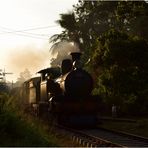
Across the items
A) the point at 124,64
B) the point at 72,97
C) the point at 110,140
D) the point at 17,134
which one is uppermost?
the point at 124,64

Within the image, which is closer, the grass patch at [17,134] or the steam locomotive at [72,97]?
the grass patch at [17,134]

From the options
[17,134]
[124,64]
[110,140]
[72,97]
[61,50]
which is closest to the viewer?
[17,134]

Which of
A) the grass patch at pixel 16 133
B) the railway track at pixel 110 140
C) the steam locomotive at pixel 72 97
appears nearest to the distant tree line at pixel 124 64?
the steam locomotive at pixel 72 97

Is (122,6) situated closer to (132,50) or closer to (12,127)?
(132,50)

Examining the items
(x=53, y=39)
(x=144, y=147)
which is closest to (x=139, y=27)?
(x=144, y=147)

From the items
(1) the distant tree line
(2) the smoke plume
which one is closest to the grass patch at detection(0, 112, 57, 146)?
(1) the distant tree line

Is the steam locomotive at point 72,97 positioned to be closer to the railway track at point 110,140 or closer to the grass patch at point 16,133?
the railway track at point 110,140

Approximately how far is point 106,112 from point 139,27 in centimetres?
764

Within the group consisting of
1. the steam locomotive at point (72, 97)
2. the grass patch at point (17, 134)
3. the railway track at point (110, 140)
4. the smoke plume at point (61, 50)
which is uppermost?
the smoke plume at point (61, 50)

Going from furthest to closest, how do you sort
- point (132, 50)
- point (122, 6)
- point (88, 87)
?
point (132, 50) < point (122, 6) < point (88, 87)

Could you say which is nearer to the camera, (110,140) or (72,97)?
(110,140)

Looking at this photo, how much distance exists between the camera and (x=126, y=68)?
31.5 meters

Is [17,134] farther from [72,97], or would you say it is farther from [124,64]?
[124,64]

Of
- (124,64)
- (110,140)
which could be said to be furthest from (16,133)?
(124,64)
